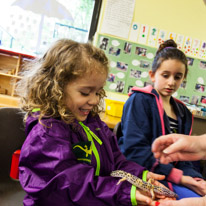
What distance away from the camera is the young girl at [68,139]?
2.35 feet

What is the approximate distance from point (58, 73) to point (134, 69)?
1.79 m

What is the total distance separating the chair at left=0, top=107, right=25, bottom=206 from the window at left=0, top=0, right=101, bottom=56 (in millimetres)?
1707

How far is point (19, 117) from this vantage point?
38.4 inches

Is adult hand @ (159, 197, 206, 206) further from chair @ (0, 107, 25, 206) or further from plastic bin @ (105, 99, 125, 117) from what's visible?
plastic bin @ (105, 99, 125, 117)

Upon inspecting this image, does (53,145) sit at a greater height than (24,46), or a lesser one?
lesser

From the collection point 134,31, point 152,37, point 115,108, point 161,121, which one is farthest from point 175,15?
point 161,121

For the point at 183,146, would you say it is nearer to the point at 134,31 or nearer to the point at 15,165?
the point at 15,165

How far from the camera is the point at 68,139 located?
2.68ft

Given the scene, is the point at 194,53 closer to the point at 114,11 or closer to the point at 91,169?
the point at 114,11

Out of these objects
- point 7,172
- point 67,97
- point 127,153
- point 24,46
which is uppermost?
point 24,46

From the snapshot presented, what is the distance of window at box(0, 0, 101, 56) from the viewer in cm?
248

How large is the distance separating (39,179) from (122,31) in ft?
6.89

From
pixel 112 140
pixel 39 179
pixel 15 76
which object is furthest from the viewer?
pixel 15 76

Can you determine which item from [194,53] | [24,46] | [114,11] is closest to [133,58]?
[114,11]
